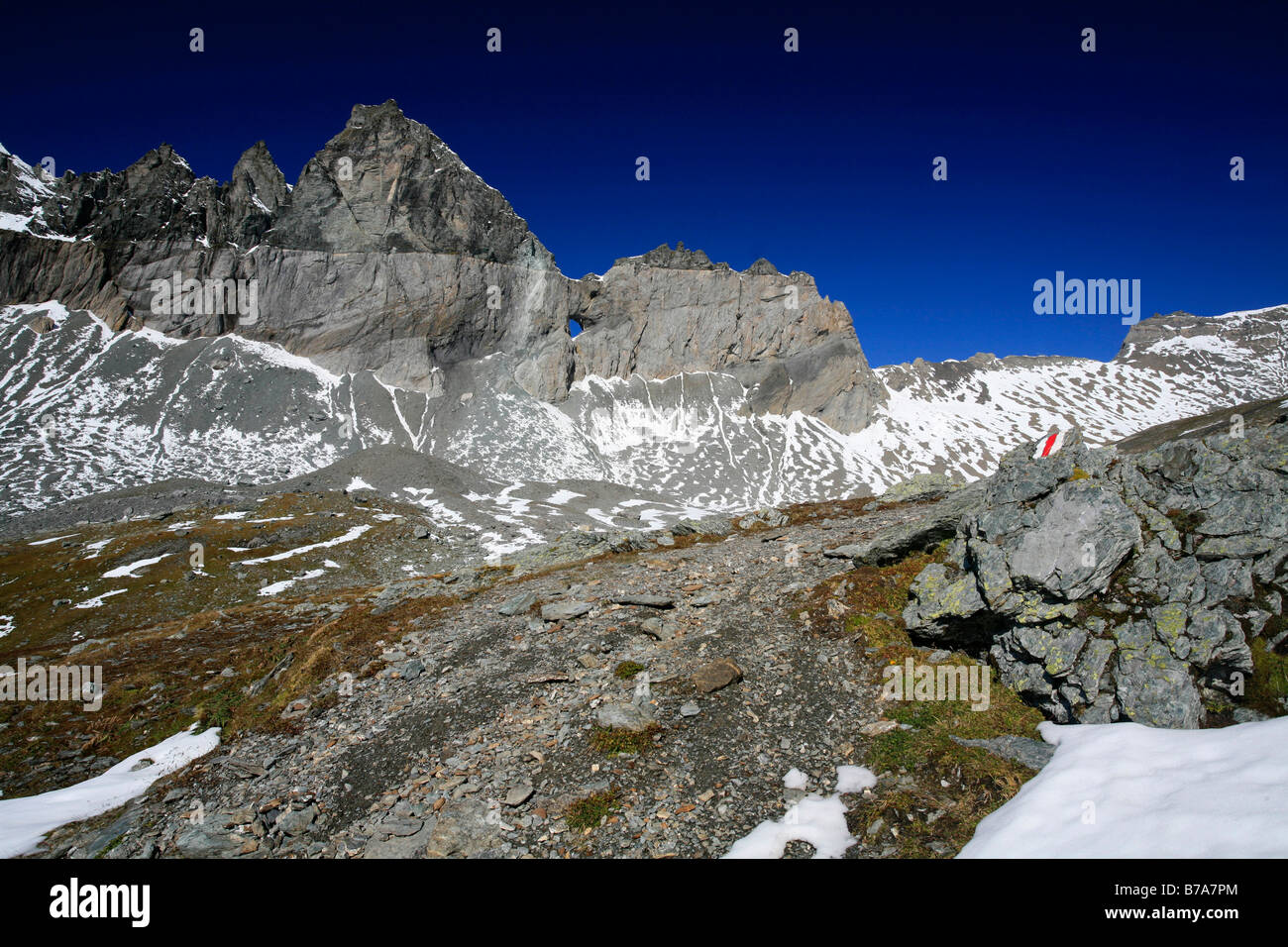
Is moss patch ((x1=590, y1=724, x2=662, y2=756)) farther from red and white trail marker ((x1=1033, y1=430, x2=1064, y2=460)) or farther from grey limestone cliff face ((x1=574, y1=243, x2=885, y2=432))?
grey limestone cliff face ((x1=574, y1=243, x2=885, y2=432))

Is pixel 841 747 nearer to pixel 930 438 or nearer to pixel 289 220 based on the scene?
pixel 289 220

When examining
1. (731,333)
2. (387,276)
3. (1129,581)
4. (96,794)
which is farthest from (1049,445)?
(731,333)

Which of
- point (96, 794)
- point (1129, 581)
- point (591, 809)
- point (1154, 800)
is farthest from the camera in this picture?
point (96, 794)

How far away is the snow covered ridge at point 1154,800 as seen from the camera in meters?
6.23

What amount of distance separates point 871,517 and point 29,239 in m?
196

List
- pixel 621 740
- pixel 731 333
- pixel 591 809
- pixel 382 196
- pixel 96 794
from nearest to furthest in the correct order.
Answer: pixel 591 809 < pixel 621 740 < pixel 96 794 < pixel 382 196 < pixel 731 333

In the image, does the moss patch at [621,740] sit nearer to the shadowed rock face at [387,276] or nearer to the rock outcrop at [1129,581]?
the rock outcrop at [1129,581]

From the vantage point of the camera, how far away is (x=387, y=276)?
15500 centimetres

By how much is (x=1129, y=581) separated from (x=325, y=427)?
146 meters

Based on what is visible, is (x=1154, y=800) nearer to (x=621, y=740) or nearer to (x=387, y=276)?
(x=621, y=740)

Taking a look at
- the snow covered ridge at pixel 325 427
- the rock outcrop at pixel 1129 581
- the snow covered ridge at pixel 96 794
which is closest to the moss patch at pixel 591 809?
the rock outcrop at pixel 1129 581
